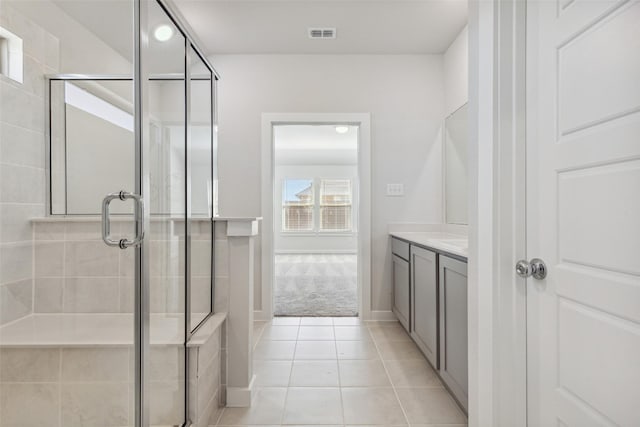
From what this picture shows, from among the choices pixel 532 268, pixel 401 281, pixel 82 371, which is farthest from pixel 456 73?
pixel 82 371

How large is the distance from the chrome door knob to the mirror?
171cm

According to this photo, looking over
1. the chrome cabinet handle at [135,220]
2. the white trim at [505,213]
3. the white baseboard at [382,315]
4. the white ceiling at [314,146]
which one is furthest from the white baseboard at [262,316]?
the white ceiling at [314,146]

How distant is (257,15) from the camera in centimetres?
270

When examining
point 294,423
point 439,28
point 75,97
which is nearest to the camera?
point 75,97

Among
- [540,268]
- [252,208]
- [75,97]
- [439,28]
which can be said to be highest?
[439,28]

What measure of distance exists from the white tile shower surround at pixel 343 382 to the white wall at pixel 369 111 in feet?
2.16

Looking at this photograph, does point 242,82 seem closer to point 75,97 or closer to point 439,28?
point 439,28

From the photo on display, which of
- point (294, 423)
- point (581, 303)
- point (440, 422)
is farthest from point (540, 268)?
point (294, 423)

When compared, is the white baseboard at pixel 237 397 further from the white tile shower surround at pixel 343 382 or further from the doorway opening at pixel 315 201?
the doorway opening at pixel 315 201

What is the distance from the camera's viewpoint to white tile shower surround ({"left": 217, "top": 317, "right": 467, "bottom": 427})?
1731 mm

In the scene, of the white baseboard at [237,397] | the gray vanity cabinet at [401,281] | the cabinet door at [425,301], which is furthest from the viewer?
the gray vanity cabinet at [401,281]

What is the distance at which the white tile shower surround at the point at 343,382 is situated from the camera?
1.73m

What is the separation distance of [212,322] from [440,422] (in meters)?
1.31

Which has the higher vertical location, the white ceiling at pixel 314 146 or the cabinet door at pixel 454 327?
the white ceiling at pixel 314 146
